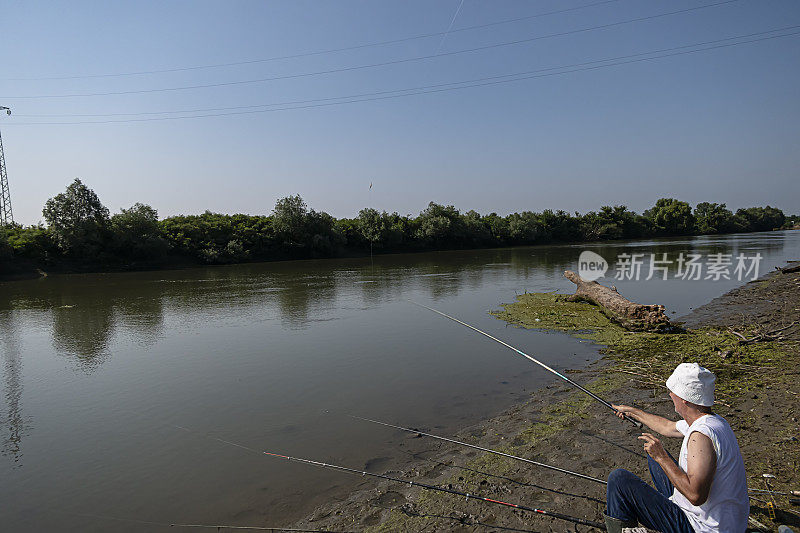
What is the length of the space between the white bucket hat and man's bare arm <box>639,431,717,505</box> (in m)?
0.25

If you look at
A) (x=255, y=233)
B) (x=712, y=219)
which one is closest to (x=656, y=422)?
(x=255, y=233)

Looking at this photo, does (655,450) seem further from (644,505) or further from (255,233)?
(255,233)

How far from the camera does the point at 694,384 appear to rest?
3.11 metres

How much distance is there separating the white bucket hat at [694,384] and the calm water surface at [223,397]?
398 cm

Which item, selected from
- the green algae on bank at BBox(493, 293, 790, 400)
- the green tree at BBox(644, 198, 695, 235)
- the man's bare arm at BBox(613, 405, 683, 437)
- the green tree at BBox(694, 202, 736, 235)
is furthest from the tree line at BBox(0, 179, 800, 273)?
the man's bare arm at BBox(613, 405, 683, 437)

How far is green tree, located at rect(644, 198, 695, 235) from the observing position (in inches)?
4181

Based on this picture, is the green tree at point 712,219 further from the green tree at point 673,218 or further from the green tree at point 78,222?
the green tree at point 78,222

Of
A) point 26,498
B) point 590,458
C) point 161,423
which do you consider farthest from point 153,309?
point 590,458

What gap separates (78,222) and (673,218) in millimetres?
119509

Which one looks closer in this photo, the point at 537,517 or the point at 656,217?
the point at 537,517

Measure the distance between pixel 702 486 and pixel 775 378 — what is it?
243 inches

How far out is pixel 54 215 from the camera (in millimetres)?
45000

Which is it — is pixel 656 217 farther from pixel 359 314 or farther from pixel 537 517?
pixel 537 517

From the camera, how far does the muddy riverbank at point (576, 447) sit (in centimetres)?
442
